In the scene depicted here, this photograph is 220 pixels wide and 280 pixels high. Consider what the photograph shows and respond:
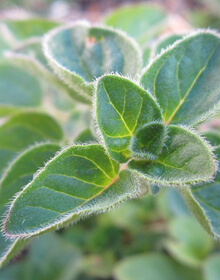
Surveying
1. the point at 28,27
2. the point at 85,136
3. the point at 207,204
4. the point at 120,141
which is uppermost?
the point at 28,27

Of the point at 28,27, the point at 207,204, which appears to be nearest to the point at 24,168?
the point at 207,204

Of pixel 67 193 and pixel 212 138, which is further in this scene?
pixel 212 138

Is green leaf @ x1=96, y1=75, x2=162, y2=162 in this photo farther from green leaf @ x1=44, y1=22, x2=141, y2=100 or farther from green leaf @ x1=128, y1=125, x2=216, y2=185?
green leaf @ x1=44, y1=22, x2=141, y2=100

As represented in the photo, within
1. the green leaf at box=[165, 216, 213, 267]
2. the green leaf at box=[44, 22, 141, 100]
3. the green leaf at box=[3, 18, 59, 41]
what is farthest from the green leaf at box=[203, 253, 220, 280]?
the green leaf at box=[3, 18, 59, 41]

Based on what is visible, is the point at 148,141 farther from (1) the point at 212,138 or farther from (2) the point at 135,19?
(2) the point at 135,19

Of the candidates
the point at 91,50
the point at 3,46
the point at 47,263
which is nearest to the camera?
the point at 91,50

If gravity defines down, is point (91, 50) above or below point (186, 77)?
above
